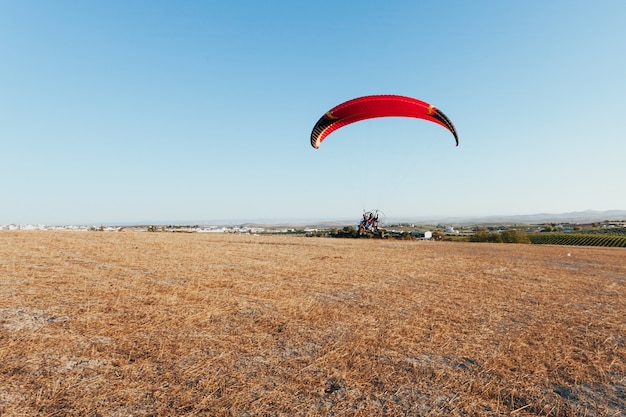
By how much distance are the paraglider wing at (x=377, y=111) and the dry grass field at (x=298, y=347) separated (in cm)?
1012

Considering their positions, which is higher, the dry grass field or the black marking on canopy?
the black marking on canopy

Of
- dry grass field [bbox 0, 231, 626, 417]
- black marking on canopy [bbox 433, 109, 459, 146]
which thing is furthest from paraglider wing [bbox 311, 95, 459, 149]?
dry grass field [bbox 0, 231, 626, 417]

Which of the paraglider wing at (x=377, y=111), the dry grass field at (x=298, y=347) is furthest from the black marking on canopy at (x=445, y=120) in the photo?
the dry grass field at (x=298, y=347)

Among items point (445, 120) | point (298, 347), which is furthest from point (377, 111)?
point (298, 347)

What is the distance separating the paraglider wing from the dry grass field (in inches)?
399

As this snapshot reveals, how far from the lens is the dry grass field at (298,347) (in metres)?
4.14

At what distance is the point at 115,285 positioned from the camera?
993 cm

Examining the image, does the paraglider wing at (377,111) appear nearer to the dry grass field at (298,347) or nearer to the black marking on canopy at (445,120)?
the black marking on canopy at (445,120)

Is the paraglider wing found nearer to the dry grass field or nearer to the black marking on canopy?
the black marking on canopy

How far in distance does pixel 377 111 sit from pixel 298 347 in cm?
1561

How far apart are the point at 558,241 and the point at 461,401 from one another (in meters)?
84.8

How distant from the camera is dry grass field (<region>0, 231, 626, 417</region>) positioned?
4.14 m

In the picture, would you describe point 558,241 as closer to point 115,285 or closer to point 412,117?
point 412,117

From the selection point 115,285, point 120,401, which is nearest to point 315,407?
point 120,401
